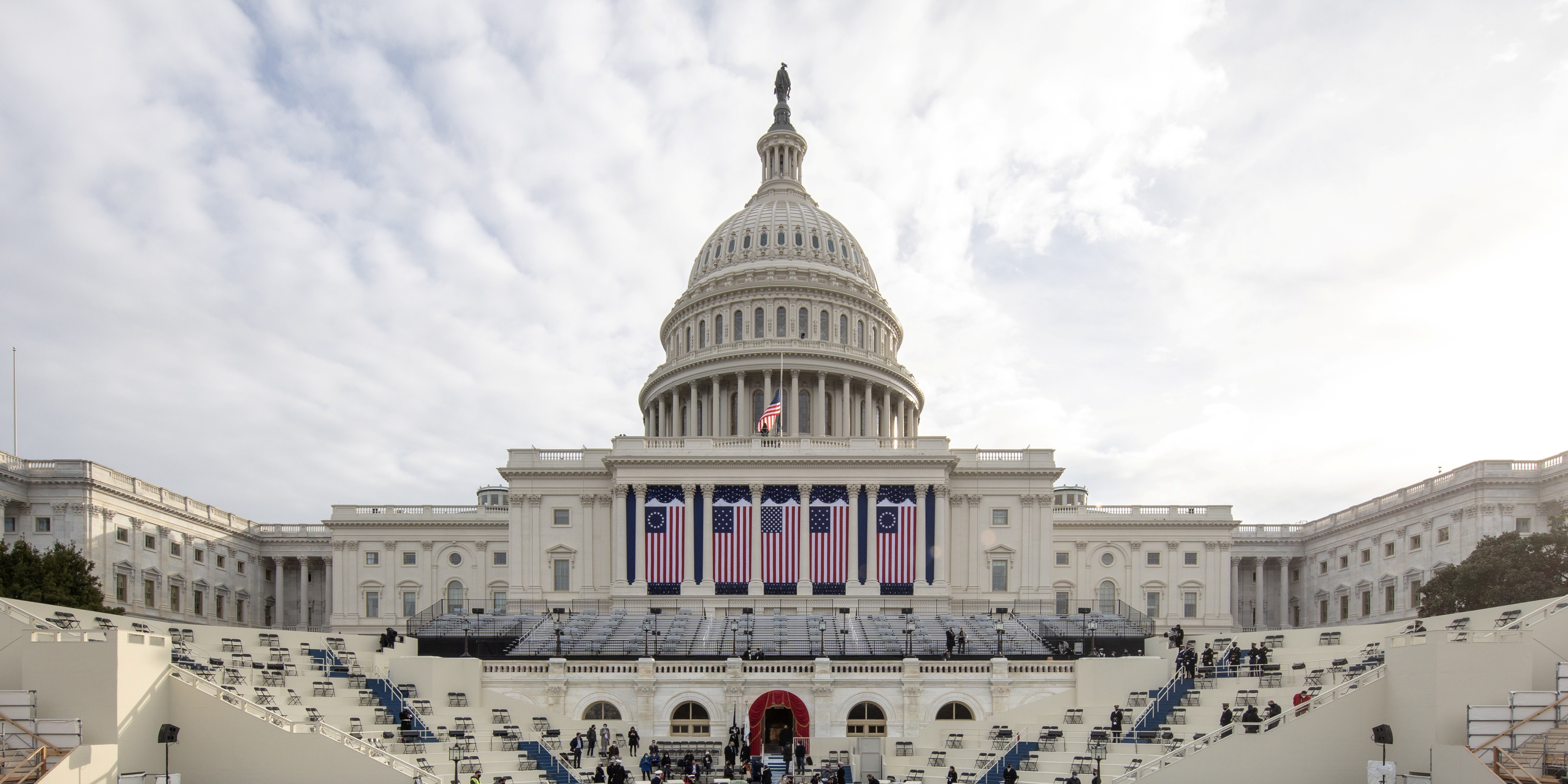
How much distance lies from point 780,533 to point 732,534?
10.6ft

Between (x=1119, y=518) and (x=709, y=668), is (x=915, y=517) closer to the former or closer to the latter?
(x=1119, y=518)

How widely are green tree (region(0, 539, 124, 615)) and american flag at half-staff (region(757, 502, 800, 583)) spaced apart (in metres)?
37.4

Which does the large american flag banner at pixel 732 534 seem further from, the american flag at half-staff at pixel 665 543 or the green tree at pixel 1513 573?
the green tree at pixel 1513 573

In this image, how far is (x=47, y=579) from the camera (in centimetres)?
5369

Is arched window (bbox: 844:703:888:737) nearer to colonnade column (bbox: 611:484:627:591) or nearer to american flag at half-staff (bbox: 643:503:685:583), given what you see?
american flag at half-staff (bbox: 643:503:685:583)

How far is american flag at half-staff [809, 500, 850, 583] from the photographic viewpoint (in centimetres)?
7488

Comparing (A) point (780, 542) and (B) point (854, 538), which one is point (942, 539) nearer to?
(B) point (854, 538)

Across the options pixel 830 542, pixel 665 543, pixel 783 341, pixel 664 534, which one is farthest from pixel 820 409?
pixel 665 543

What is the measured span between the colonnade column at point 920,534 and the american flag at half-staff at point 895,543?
0.19 metres

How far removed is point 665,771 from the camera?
4059 cm

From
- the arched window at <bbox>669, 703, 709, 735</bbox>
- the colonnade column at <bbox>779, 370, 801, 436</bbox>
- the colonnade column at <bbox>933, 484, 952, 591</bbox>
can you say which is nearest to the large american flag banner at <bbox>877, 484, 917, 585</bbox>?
the colonnade column at <bbox>933, 484, 952, 591</bbox>

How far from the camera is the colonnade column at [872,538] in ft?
246

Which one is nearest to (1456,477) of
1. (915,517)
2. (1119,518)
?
(1119,518)

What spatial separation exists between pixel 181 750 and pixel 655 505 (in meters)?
42.3
